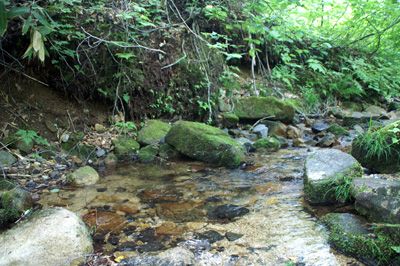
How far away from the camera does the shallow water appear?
2102mm

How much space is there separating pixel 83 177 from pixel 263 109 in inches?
200

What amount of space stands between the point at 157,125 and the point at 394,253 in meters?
4.53

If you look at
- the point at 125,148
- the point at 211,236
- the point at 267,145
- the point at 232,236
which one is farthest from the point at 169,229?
the point at 267,145

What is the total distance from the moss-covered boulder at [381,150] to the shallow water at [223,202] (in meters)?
0.92

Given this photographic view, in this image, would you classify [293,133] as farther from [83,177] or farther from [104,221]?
[104,221]

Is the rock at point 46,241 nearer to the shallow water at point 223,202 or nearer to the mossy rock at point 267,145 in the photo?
the shallow water at point 223,202

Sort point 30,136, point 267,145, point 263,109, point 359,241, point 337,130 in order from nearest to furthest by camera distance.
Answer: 1. point 359,241
2. point 30,136
3. point 267,145
4. point 337,130
5. point 263,109

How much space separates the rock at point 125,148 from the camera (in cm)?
497

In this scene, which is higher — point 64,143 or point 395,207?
point 395,207

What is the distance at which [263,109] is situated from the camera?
7.27 metres

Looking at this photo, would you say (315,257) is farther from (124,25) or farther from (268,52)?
(268,52)

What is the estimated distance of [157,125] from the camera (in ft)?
18.5

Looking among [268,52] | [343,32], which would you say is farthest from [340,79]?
[268,52]

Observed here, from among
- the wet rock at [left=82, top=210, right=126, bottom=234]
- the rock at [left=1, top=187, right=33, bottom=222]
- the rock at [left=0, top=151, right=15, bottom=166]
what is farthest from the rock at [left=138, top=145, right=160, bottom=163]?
the rock at [left=1, top=187, right=33, bottom=222]
